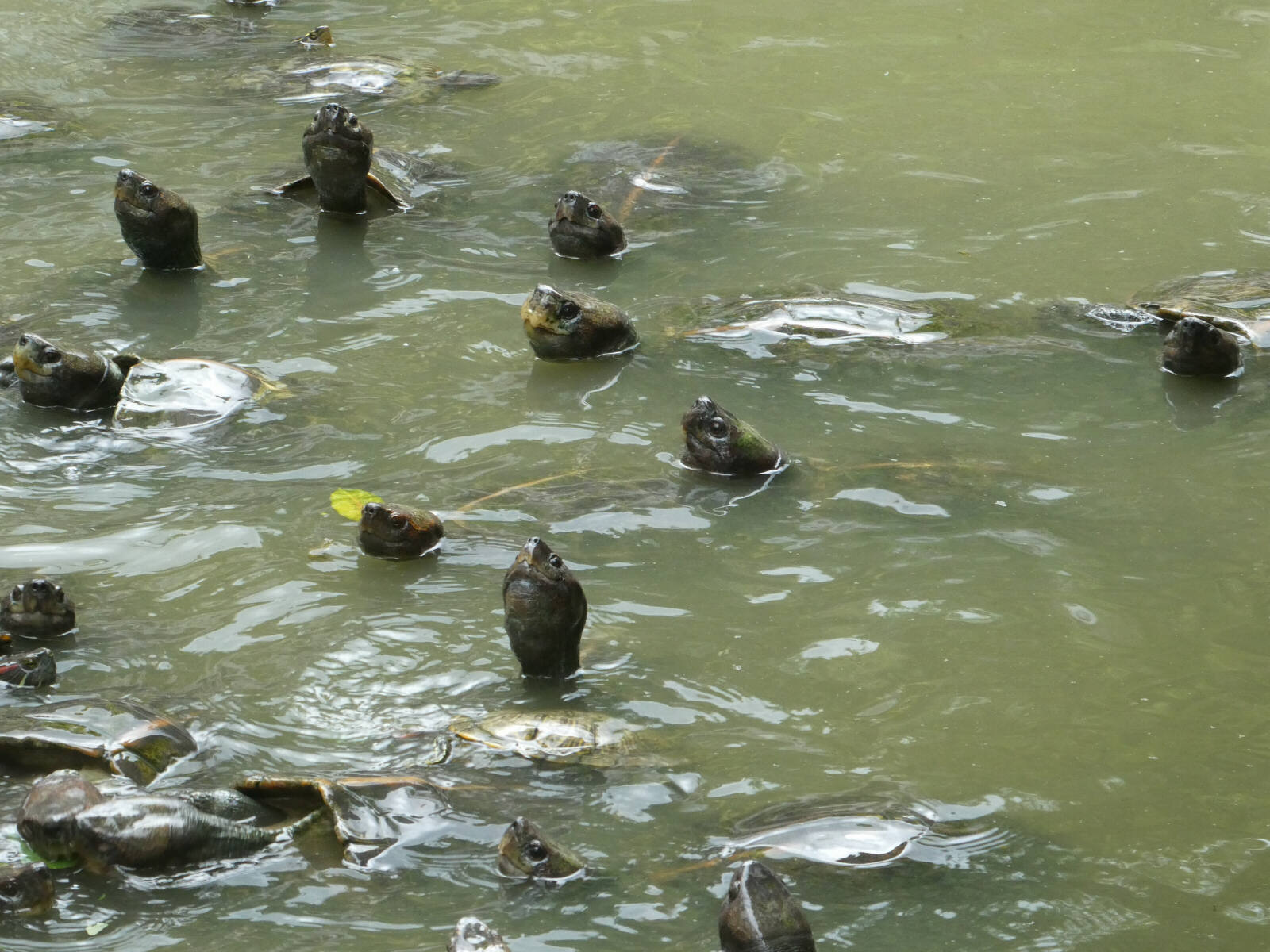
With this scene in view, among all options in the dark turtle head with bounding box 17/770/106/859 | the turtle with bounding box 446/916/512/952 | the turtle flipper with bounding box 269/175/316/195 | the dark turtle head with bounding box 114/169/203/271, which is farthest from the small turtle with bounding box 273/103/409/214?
the turtle with bounding box 446/916/512/952

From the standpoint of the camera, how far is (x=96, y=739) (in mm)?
3574

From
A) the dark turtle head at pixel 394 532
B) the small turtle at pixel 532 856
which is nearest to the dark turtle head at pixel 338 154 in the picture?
Answer: the dark turtle head at pixel 394 532

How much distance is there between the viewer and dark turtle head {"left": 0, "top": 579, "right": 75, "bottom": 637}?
13.8ft

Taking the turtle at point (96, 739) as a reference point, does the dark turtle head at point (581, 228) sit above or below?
above

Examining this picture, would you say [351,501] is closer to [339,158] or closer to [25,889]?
[25,889]

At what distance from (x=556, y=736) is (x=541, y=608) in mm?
367

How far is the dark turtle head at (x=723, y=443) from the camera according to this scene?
5188 mm

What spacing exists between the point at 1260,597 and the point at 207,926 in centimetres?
305

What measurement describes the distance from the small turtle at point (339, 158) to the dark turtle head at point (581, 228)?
3.78ft

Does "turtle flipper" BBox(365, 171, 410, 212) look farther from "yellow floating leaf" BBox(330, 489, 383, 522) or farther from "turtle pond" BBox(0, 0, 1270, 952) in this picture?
"yellow floating leaf" BBox(330, 489, 383, 522)

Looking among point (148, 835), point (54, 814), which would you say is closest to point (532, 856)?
point (148, 835)

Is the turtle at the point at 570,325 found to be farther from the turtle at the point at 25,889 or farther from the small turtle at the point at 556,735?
the turtle at the point at 25,889

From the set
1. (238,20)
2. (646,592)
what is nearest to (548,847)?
(646,592)

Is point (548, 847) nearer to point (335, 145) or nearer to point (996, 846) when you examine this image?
point (996, 846)
